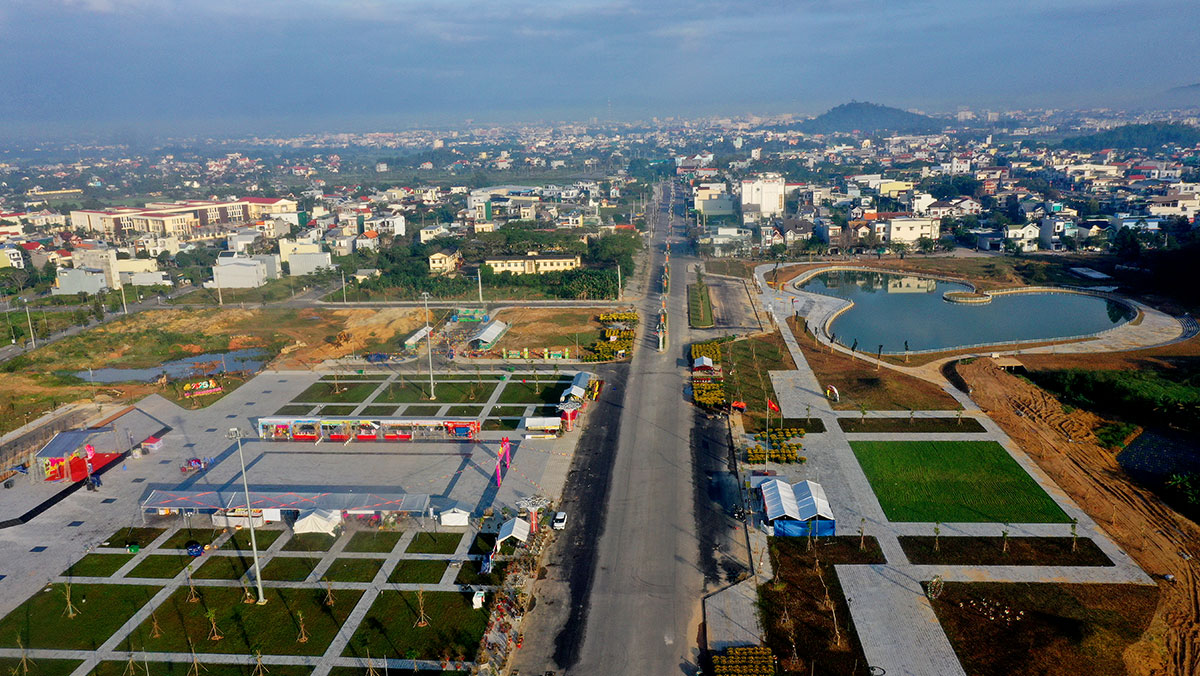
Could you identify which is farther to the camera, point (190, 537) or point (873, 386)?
point (873, 386)

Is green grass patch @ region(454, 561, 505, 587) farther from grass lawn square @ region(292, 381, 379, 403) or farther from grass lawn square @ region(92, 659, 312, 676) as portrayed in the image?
grass lawn square @ region(292, 381, 379, 403)

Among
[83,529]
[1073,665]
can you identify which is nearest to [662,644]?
[1073,665]

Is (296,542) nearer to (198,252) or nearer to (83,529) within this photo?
(83,529)

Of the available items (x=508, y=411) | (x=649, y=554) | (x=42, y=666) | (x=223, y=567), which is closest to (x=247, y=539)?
(x=223, y=567)

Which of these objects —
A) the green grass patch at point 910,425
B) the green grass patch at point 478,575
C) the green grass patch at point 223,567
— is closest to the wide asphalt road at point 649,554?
the green grass patch at point 478,575

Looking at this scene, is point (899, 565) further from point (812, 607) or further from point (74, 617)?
point (74, 617)
